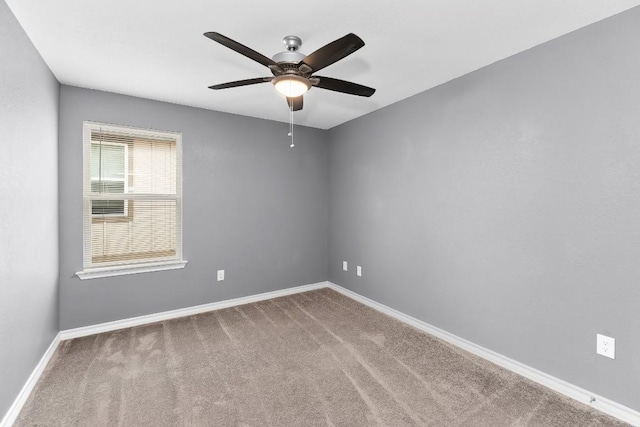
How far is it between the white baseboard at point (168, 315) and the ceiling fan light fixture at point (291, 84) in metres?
2.79

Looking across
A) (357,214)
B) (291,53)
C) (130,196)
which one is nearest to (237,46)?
(291,53)

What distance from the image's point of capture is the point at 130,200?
3.25 meters

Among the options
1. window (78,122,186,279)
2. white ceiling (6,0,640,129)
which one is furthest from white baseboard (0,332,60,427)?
white ceiling (6,0,640,129)

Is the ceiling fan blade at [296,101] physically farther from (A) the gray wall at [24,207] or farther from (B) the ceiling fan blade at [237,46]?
(A) the gray wall at [24,207]

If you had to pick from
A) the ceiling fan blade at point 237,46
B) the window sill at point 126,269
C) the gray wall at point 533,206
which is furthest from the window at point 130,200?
the gray wall at point 533,206

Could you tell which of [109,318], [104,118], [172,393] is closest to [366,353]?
[172,393]

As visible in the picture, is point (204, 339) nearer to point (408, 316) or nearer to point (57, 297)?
point (57, 297)

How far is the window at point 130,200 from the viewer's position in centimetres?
306

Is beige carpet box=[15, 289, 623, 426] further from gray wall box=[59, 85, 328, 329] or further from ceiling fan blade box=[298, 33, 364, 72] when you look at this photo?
ceiling fan blade box=[298, 33, 364, 72]

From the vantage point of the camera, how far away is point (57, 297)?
283 centimetres

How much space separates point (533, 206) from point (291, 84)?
1.99 meters

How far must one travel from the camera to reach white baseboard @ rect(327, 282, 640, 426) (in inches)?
72.4

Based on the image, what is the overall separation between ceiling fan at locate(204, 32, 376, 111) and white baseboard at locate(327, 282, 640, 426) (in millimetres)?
2350

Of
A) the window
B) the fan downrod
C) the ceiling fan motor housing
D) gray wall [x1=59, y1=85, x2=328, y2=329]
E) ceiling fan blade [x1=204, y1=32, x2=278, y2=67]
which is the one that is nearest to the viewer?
ceiling fan blade [x1=204, y1=32, x2=278, y2=67]
